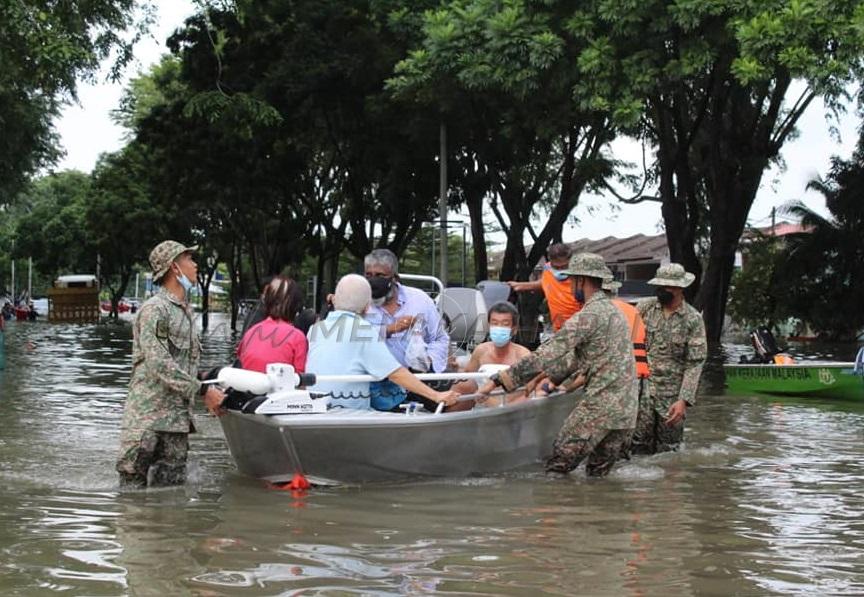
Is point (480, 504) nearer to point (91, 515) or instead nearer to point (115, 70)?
point (91, 515)

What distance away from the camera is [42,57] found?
16156 millimetres

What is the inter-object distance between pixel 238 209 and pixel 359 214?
5.08 meters

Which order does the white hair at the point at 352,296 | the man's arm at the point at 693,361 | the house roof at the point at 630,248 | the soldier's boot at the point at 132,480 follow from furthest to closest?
the house roof at the point at 630,248, the man's arm at the point at 693,361, the white hair at the point at 352,296, the soldier's boot at the point at 132,480

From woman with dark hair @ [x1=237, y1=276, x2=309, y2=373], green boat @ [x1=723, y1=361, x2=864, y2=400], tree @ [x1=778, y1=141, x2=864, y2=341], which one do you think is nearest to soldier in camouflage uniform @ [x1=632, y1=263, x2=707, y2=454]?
woman with dark hair @ [x1=237, y1=276, x2=309, y2=373]

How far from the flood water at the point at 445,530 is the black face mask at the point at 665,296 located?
130 centimetres

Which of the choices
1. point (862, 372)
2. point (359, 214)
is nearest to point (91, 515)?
point (862, 372)

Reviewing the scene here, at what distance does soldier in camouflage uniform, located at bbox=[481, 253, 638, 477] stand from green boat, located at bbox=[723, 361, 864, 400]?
8882 mm

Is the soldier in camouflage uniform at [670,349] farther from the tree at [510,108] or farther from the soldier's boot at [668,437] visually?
the tree at [510,108]

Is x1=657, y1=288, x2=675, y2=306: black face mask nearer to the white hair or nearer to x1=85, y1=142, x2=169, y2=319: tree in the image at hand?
the white hair

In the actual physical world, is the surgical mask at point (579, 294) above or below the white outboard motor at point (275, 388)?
above

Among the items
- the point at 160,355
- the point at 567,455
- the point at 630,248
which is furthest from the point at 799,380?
the point at 630,248

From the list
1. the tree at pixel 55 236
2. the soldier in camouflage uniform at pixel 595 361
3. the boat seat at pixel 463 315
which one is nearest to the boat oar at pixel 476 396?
the soldier in camouflage uniform at pixel 595 361

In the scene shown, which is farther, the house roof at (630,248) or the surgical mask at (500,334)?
the house roof at (630,248)

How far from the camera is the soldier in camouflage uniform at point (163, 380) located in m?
7.80
